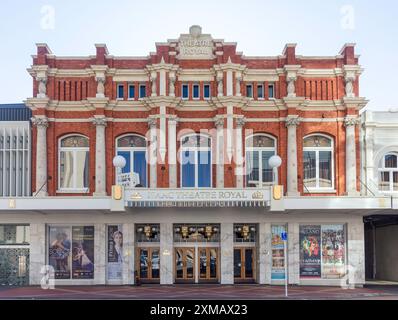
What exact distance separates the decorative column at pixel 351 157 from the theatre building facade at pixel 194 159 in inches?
3.6

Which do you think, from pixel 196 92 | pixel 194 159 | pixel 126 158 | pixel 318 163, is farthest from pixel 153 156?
pixel 318 163

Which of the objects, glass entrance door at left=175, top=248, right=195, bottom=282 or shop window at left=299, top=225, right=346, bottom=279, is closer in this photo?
shop window at left=299, top=225, right=346, bottom=279

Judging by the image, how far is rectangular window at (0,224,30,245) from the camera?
112 feet

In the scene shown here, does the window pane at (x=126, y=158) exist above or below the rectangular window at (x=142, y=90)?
below

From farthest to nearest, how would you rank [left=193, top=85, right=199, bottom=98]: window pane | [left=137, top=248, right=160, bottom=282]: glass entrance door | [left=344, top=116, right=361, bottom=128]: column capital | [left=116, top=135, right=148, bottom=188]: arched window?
[left=193, top=85, right=199, bottom=98]: window pane
[left=116, top=135, right=148, bottom=188]: arched window
[left=344, top=116, right=361, bottom=128]: column capital
[left=137, top=248, right=160, bottom=282]: glass entrance door

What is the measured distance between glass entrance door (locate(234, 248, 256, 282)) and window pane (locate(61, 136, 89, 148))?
12167mm

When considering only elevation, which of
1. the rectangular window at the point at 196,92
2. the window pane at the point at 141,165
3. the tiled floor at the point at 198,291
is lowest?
the tiled floor at the point at 198,291

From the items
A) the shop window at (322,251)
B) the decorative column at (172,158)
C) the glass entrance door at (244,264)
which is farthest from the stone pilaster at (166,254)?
the shop window at (322,251)

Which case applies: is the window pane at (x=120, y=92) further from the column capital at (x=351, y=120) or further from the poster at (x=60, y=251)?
the column capital at (x=351, y=120)

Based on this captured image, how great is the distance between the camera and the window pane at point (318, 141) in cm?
3538

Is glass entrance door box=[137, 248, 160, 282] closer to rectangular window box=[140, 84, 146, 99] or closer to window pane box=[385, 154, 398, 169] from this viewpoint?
rectangular window box=[140, 84, 146, 99]

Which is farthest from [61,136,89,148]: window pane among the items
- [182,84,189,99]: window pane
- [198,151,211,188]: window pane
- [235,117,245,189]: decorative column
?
[235,117,245,189]: decorative column

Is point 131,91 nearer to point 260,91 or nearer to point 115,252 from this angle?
point 260,91
